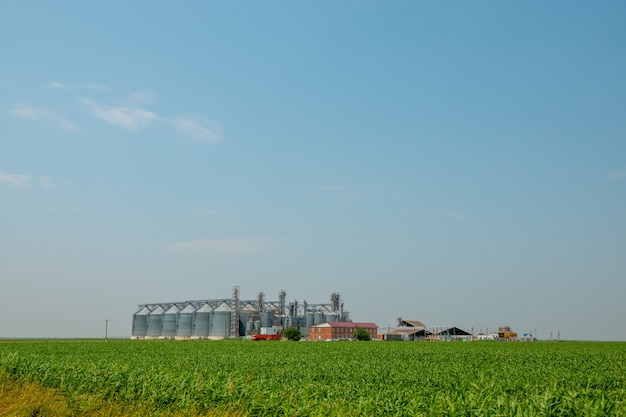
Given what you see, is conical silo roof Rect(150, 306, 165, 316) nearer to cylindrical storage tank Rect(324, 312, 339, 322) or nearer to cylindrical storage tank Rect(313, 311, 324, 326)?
cylindrical storage tank Rect(313, 311, 324, 326)

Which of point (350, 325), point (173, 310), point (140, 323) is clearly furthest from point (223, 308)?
point (140, 323)

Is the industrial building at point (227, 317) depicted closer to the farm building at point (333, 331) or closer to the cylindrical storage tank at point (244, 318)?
the cylindrical storage tank at point (244, 318)

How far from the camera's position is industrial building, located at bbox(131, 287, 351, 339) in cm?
15161

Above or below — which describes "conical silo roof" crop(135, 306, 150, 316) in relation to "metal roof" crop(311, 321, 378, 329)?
above

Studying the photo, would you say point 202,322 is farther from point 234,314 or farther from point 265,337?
point 265,337

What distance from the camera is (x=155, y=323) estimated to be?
172250 millimetres

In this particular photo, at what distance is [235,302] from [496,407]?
142413 mm

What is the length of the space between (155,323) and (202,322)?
23157 millimetres

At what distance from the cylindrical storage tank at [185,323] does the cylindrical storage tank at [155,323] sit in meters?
9.38

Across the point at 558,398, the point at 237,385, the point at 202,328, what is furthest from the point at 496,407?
the point at 202,328

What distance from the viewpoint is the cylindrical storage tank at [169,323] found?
545 feet

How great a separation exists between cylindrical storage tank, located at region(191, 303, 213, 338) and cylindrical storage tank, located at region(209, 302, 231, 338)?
183 cm

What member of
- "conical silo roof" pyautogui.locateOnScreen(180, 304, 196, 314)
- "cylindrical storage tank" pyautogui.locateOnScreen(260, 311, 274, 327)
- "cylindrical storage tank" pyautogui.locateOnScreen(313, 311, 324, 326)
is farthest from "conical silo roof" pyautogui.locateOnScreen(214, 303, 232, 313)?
"cylindrical storage tank" pyautogui.locateOnScreen(313, 311, 324, 326)

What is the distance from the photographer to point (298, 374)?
25.3m
